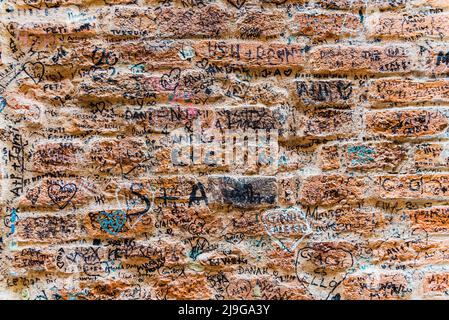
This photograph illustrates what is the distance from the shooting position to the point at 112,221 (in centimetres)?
149

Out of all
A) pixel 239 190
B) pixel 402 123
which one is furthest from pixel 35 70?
pixel 402 123

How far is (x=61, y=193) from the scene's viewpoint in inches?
58.6

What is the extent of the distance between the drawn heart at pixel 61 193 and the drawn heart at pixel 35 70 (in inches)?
14.0

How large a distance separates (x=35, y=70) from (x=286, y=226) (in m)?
0.99

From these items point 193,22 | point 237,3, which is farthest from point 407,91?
point 193,22

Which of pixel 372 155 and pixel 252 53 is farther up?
pixel 252 53

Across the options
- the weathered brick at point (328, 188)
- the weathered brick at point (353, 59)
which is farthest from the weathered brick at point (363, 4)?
the weathered brick at point (328, 188)

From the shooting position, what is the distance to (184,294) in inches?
59.7

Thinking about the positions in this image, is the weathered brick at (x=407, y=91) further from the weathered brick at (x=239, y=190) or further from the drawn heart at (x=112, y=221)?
the drawn heart at (x=112, y=221)

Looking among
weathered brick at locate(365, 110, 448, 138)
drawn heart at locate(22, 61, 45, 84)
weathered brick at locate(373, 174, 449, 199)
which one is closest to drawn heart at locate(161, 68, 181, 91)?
drawn heart at locate(22, 61, 45, 84)

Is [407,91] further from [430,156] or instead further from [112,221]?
[112,221]

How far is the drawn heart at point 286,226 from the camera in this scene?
1.52 meters

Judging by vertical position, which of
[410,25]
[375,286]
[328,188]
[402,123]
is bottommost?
[375,286]

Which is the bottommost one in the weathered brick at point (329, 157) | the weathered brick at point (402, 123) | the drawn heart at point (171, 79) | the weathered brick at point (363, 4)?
the weathered brick at point (329, 157)
